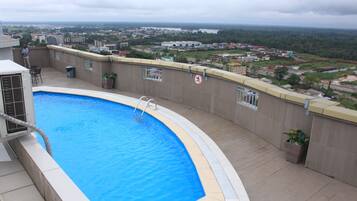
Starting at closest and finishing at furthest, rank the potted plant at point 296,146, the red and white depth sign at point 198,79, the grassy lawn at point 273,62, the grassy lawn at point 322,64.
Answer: the potted plant at point 296,146 < the red and white depth sign at point 198,79 < the grassy lawn at point 322,64 < the grassy lawn at point 273,62

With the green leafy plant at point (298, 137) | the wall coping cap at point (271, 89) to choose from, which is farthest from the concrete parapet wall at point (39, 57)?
the green leafy plant at point (298, 137)

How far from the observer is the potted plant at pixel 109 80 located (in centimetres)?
996

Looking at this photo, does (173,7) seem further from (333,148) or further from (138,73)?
(333,148)

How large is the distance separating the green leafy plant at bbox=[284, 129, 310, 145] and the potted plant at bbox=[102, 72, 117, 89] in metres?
6.69

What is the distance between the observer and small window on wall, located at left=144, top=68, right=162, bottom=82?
8.86m

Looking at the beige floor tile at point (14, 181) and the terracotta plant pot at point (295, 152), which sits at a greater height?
the beige floor tile at point (14, 181)

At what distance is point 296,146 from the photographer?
4785 millimetres

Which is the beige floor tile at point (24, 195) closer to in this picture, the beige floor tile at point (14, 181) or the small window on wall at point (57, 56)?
the beige floor tile at point (14, 181)

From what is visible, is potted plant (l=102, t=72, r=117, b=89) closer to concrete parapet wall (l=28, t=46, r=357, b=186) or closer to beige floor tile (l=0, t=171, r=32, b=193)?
concrete parapet wall (l=28, t=46, r=357, b=186)

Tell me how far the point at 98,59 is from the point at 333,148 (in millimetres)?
8013

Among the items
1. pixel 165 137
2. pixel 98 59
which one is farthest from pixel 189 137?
pixel 98 59

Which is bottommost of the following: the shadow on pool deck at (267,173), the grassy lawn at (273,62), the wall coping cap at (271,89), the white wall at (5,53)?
the grassy lawn at (273,62)

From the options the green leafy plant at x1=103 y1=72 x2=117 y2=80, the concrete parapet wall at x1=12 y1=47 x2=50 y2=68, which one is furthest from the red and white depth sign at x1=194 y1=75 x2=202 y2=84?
the concrete parapet wall at x1=12 y1=47 x2=50 y2=68

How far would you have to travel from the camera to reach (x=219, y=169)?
183 inches
